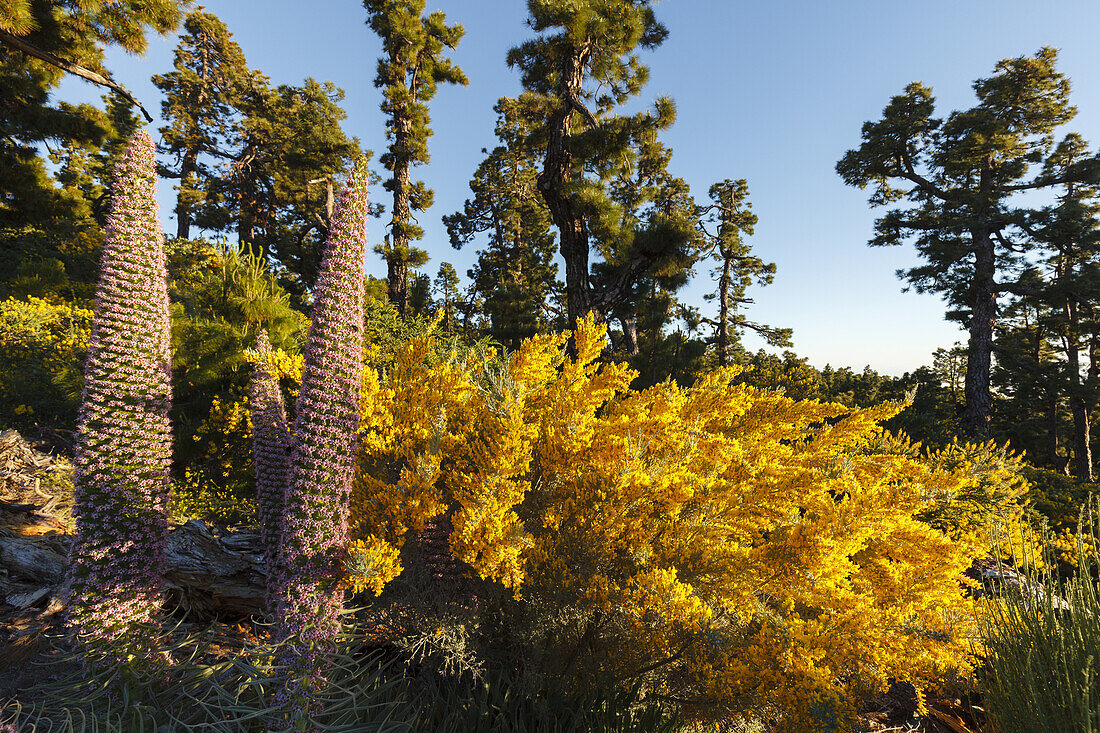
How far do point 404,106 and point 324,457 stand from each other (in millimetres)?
13839

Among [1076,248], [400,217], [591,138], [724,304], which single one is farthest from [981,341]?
[400,217]

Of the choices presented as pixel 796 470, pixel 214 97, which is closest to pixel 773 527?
pixel 796 470

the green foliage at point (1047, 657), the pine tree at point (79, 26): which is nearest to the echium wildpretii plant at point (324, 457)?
the green foliage at point (1047, 657)

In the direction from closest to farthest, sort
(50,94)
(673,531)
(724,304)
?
(673,531), (50,94), (724,304)

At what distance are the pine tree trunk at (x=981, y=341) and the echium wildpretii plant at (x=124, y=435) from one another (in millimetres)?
17433

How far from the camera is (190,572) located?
363 cm

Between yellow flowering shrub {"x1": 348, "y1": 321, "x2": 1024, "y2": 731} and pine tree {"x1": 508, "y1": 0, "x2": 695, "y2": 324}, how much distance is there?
14.5ft

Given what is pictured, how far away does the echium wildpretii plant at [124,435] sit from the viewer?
7.90ft

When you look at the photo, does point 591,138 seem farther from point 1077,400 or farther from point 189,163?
point 189,163

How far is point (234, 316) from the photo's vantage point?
556cm

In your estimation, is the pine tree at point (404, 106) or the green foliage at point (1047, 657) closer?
the green foliage at point (1047, 657)

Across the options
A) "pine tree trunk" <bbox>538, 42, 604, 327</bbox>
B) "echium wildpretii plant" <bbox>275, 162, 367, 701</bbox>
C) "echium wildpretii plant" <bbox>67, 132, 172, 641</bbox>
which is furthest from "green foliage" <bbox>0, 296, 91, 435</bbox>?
"pine tree trunk" <bbox>538, 42, 604, 327</bbox>

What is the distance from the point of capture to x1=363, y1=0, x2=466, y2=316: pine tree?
12820mm

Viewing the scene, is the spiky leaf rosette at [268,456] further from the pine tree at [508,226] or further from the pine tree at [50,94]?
the pine tree at [508,226]
